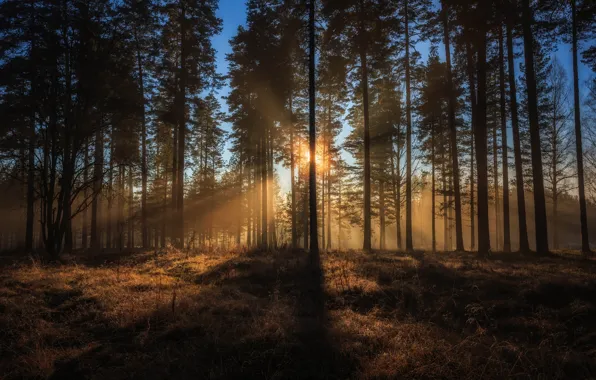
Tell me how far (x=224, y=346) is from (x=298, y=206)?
91.3 ft

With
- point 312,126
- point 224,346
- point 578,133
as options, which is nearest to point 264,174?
point 312,126

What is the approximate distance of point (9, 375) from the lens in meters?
3.94

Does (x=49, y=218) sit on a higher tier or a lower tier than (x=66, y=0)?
lower

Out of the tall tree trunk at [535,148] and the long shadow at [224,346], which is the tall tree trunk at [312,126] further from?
the tall tree trunk at [535,148]

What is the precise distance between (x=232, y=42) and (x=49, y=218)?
56.0 ft

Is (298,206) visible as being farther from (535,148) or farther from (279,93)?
(535,148)

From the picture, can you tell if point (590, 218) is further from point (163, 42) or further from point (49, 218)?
point (49, 218)

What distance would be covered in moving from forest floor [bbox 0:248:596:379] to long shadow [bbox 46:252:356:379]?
0.02m

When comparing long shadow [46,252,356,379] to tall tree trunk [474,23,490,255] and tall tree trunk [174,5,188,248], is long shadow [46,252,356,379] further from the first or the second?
tall tree trunk [174,5,188,248]

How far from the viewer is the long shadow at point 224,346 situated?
4121mm

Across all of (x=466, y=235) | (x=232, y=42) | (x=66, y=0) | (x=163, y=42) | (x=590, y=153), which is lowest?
(x=466, y=235)

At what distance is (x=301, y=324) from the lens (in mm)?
5637

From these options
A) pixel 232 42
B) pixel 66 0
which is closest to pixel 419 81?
pixel 232 42

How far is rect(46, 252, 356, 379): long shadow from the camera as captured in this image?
4121mm
